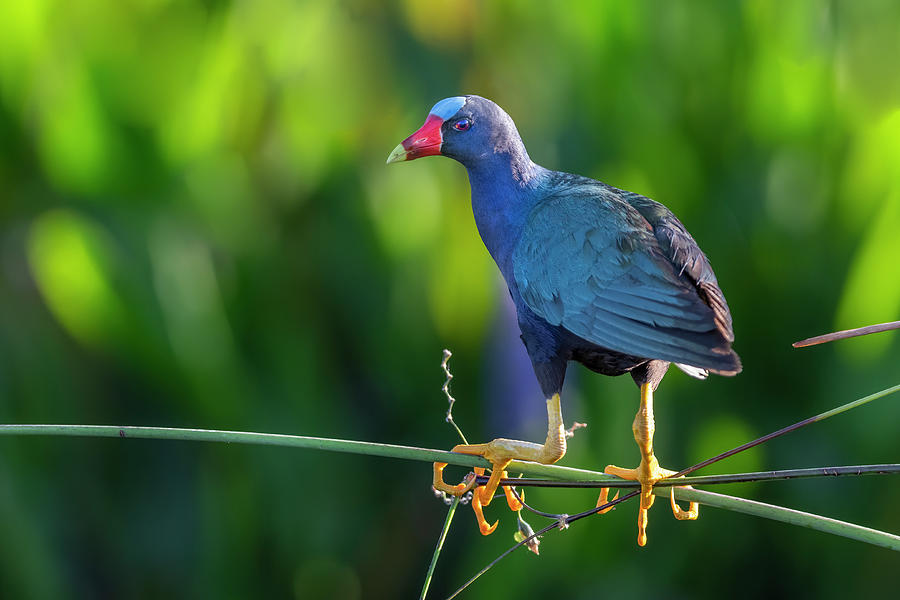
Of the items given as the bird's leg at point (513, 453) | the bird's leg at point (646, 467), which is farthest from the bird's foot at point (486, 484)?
the bird's leg at point (646, 467)

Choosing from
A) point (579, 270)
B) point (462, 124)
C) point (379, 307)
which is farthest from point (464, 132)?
point (379, 307)

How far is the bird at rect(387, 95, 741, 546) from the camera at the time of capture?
822 millimetres

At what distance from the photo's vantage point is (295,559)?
1.91 metres

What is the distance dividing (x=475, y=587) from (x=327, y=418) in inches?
17.0

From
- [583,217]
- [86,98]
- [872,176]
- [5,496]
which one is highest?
[86,98]

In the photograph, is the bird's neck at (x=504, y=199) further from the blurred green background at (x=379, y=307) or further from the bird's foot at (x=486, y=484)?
the blurred green background at (x=379, y=307)

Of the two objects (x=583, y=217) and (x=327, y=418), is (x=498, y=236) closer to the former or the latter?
(x=583, y=217)

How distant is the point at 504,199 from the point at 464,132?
7 centimetres

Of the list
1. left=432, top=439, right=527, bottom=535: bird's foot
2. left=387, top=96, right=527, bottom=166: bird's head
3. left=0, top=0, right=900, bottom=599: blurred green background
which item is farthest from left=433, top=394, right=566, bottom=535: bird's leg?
left=0, top=0, right=900, bottom=599: blurred green background

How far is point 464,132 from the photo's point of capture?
0.95m

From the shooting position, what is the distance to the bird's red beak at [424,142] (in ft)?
3.08

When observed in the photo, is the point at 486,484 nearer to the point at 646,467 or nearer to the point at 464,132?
the point at 646,467

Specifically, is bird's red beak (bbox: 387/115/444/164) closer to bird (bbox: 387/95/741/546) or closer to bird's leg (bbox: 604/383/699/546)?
bird (bbox: 387/95/741/546)

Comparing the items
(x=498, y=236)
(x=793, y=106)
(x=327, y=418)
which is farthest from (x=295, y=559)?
(x=793, y=106)
